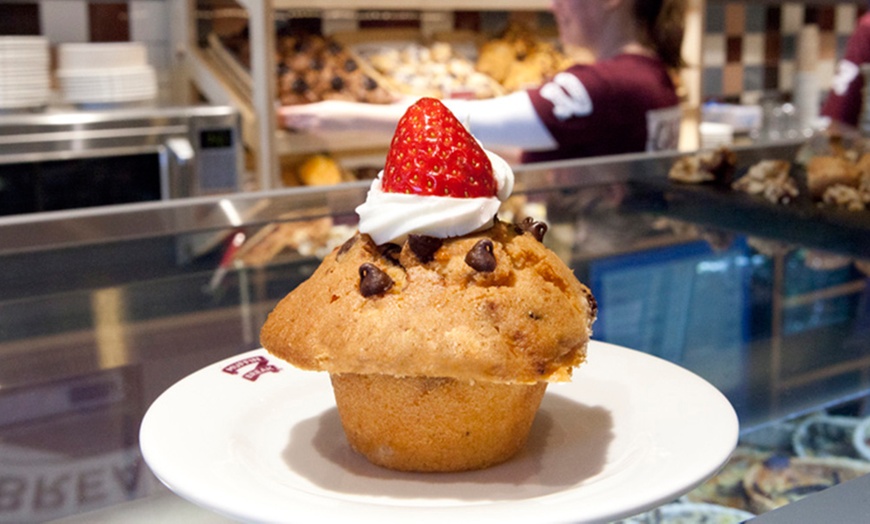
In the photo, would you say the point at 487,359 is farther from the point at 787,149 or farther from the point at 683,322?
the point at 787,149

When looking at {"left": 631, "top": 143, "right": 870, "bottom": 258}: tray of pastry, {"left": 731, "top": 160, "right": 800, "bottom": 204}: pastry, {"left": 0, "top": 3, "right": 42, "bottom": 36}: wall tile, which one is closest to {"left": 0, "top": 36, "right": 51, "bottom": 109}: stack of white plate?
{"left": 0, "top": 3, "right": 42, "bottom": 36}: wall tile

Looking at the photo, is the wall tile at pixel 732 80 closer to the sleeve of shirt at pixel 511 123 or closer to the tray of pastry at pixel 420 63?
the tray of pastry at pixel 420 63

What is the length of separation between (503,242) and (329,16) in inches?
128

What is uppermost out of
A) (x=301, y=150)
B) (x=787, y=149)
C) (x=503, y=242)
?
(x=503, y=242)

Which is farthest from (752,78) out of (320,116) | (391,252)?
(391,252)

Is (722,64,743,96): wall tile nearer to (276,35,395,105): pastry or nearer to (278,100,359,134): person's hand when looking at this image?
(276,35,395,105): pastry

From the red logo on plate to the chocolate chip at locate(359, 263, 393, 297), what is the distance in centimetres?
16

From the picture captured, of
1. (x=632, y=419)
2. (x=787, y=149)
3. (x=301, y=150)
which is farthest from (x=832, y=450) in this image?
(x=301, y=150)

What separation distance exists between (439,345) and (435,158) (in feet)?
0.52

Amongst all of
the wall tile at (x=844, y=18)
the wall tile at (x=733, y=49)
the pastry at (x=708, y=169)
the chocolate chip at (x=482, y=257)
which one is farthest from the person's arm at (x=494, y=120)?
the wall tile at (x=844, y=18)

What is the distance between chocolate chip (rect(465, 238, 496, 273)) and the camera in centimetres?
72

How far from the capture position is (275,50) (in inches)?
136

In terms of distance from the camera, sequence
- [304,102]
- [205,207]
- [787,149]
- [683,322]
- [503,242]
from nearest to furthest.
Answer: [503,242], [683,322], [205,207], [787,149], [304,102]

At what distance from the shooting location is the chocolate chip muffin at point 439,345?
0.69m
